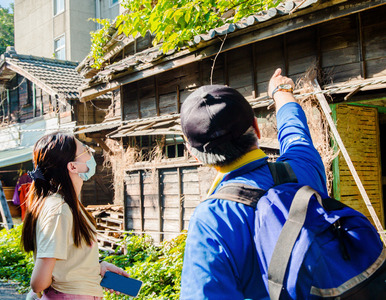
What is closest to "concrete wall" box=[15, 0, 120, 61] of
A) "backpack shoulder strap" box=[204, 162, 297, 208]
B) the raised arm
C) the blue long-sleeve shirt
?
the raised arm

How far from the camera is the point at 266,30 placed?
5578 mm

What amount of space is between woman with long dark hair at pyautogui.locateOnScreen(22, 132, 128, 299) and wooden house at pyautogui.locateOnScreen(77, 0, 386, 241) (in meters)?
2.94

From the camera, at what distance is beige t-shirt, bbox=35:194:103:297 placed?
94.5 inches

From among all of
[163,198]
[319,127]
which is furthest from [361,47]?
[163,198]

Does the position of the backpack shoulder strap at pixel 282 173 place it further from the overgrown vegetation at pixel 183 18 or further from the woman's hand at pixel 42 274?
the overgrown vegetation at pixel 183 18

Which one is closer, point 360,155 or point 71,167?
point 71,167

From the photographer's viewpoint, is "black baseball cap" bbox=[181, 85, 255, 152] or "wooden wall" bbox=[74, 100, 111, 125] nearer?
"black baseball cap" bbox=[181, 85, 255, 152]

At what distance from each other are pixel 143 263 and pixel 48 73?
1215cm

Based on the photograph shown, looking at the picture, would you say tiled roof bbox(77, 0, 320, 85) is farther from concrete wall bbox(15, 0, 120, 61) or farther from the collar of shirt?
concrete wall bbox(15, 0, 120, 61)

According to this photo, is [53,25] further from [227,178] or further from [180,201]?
[227,178]

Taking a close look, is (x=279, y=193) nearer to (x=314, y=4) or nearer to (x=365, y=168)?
(x=314, y=4)

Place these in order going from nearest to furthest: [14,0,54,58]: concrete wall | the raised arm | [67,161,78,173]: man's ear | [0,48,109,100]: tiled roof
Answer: the raised arm, [67,161,78,173]: man's ear, [0,48,109,100]: tiled roof, [14,0,54,58]: concrete wall

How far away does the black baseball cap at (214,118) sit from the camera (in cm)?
148

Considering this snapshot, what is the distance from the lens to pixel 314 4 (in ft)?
15.9
